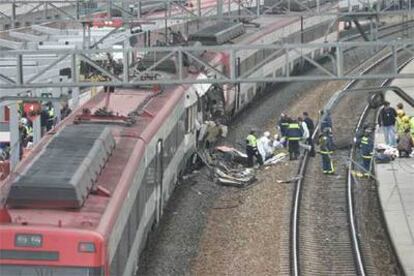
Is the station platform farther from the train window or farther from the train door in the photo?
the train window

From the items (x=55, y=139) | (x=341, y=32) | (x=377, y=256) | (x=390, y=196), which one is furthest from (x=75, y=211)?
(x=341, y=32)

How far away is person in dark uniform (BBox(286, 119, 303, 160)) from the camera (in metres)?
21.7

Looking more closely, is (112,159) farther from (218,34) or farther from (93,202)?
(218,34)

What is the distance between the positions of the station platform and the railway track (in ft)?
2.00

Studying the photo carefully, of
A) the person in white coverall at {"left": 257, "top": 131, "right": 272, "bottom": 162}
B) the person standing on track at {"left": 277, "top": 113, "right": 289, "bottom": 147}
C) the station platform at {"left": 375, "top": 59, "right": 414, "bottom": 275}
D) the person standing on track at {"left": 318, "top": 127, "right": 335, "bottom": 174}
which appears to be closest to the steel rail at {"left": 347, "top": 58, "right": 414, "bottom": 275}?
the person standing on track at {"left": 318, "top": 127, "right": 335, "bottom": 174}

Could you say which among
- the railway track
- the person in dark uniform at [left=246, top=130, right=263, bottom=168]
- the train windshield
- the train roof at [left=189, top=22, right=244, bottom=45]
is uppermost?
the train roof at [left=189, top=22, right=244, bottom=45]

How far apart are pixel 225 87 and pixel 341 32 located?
25.6m

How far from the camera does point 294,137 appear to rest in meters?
21.7

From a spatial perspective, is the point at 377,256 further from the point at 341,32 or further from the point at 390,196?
the point at 341,32

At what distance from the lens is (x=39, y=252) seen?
31.1 feet

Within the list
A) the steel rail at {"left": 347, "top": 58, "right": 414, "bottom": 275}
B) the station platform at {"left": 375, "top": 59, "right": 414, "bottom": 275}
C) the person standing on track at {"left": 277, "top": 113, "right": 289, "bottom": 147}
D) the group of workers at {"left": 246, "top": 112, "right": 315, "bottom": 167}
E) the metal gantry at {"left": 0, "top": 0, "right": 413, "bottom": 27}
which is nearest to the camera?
the station platform at {"left": 375, "top": 59, "right": 414, "bottom": 275}

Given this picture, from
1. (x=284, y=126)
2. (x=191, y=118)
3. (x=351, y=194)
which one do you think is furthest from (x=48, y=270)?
(x=284, y=126)

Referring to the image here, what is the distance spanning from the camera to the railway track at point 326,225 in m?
14.6

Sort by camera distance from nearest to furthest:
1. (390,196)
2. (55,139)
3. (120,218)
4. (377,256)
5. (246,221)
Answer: (120,218) < (55,139) < (377,256) < (246,221) < (390,196)
